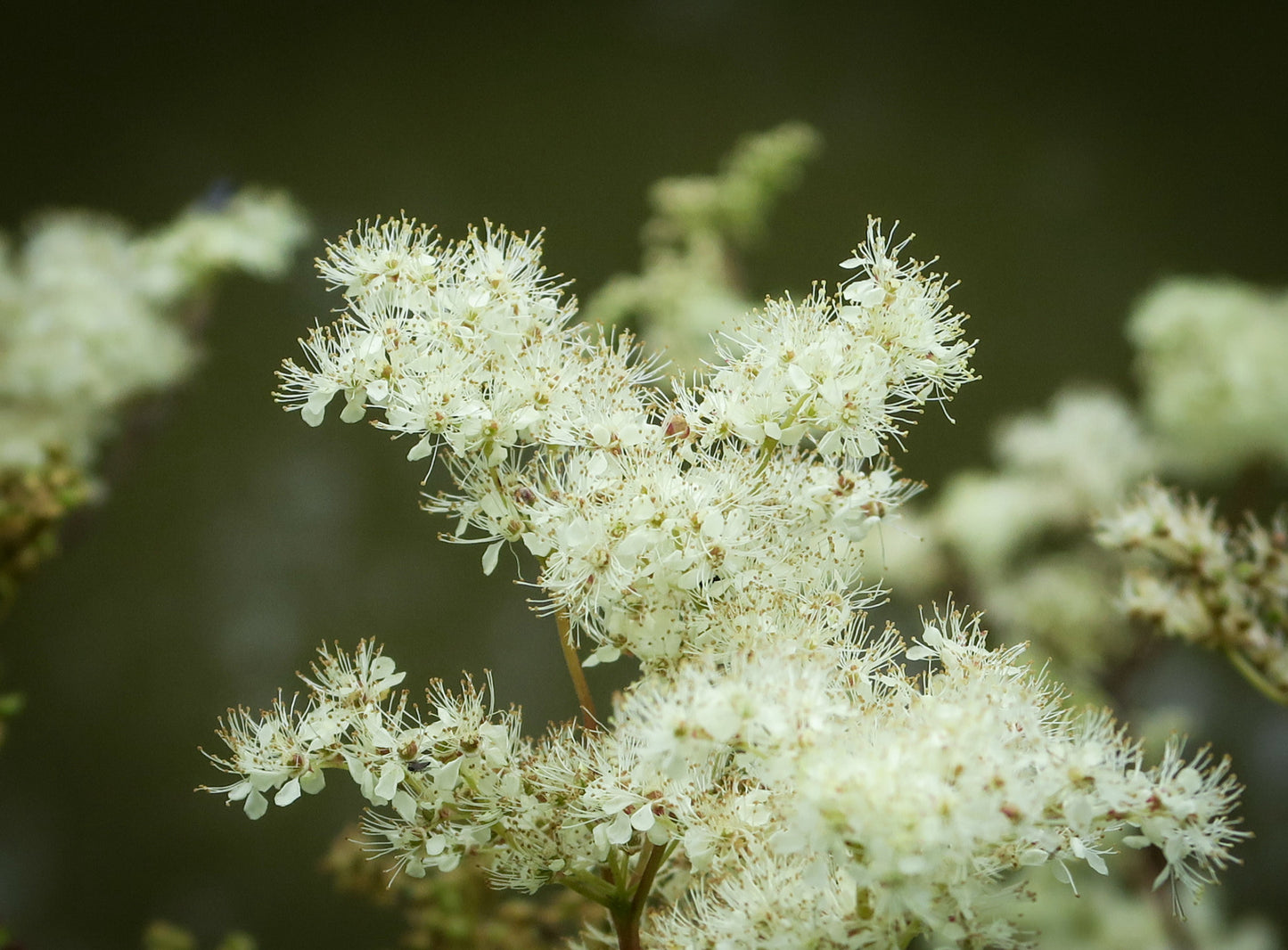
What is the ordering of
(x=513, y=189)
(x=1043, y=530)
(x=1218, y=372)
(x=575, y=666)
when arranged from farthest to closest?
(x=513, y=189)
(x=1043, y=530)
(x=1218, y=372)
(x=575, y=666)

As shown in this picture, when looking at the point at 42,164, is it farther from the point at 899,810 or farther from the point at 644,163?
the point at 899,810

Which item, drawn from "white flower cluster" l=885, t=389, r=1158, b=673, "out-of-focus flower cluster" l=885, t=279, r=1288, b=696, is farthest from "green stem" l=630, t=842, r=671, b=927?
"white flower cluster" l=885, t=389, r=1158, b=673

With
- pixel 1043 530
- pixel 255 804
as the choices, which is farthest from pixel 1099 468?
pixel 255 804

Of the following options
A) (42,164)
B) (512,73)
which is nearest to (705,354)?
(512,73)

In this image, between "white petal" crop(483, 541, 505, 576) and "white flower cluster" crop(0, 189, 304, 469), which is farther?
"white flower cluster" crop(0, 189, 304, 469)

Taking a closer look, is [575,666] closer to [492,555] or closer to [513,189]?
[492,555]

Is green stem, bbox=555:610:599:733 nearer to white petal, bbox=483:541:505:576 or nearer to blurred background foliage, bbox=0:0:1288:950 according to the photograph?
white petal, bbox=483:541:505:576
